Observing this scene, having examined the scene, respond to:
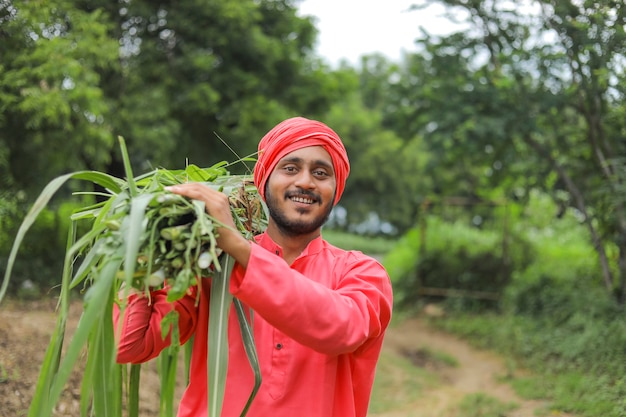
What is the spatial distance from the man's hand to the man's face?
30 centimetres

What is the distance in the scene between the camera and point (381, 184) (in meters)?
27.5

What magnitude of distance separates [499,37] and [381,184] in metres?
20.9

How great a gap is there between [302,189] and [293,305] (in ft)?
1.49

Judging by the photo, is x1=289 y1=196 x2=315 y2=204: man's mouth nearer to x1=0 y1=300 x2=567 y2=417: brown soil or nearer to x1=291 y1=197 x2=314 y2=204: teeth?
x1=291 y1=197 x2=314 y2=204: teeth

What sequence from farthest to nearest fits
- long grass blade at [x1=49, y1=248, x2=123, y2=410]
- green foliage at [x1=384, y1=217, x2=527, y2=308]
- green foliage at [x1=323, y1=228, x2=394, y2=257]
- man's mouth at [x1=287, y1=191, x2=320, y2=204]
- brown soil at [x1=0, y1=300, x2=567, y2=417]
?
1. green foliage at [x1=323, y1=228, x2=394, y2=257]
2. green foliage at [x1=384, y1=217, x2=527, y2=308]
3. brown soil at [x1=0, y1=300, x2=567, y2=417]
4. man's mouth at [x1=287, y1=191, x2=320, y2=204]
5. long grass blade at [x1=49, y1=248, x2=123, y2=410]

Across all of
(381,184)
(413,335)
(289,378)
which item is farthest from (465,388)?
(381,184)

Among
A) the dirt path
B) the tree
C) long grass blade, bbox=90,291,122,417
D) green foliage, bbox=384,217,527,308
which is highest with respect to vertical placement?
the tree

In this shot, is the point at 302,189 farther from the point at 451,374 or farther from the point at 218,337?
the point at 451,374

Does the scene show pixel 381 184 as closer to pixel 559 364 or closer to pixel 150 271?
pixel 559 364

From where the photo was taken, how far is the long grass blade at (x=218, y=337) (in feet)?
4.94

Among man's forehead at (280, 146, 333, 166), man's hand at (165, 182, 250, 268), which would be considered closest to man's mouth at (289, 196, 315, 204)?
man's forehead at (280, 146, 333, 166)

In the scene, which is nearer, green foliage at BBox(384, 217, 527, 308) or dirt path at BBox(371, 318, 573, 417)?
A: dirt path at BBox(371, 318, 573, 417)

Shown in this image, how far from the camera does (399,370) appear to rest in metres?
7.32

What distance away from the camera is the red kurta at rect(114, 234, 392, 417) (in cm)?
152
